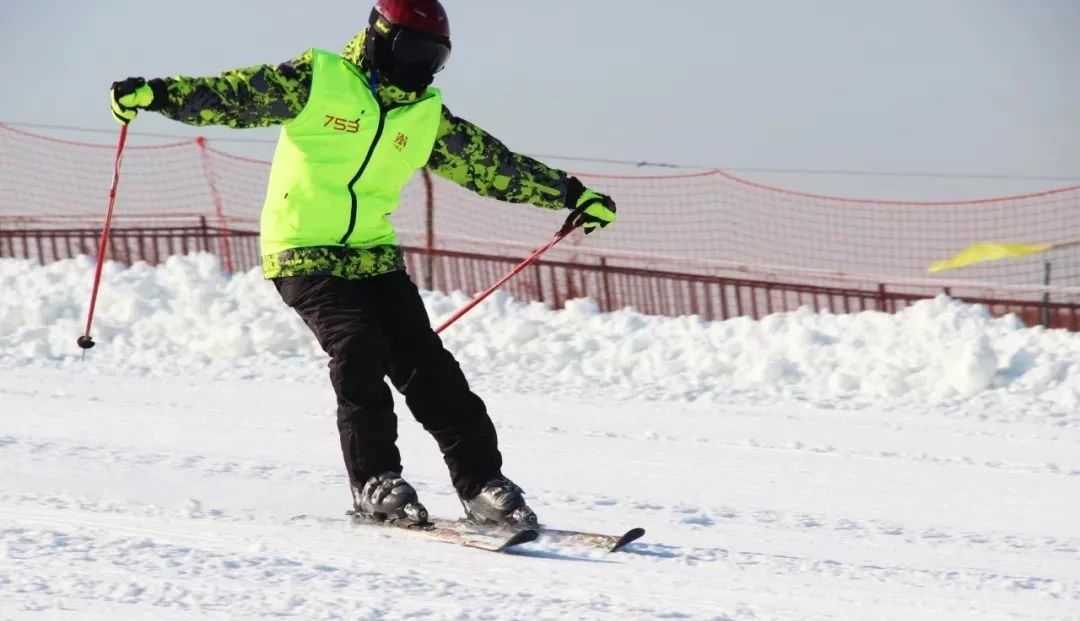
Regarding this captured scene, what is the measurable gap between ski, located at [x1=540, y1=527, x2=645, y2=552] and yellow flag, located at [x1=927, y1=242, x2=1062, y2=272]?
7.80 m

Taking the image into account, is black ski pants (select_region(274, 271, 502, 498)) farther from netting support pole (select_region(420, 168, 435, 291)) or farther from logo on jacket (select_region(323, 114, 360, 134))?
netting support pole (select_region(420, 168, 435, 291))

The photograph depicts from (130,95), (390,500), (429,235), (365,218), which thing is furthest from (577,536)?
(429,235)

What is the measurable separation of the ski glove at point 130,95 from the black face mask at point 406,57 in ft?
2.40

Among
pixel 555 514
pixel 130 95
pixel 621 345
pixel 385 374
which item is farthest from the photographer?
pixel 621 345

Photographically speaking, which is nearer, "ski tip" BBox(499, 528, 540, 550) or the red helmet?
"ski tip" BBox(499, 528, 540, 550)

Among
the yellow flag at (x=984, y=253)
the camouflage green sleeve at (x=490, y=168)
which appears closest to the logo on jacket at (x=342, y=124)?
the camouflage green sleeve at (x=490, y=168)

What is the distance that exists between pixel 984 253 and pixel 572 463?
6.89 metres

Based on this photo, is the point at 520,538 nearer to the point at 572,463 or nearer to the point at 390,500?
the point at 390,500

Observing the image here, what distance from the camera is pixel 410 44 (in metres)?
4.56

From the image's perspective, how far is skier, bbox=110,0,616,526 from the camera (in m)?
4.50

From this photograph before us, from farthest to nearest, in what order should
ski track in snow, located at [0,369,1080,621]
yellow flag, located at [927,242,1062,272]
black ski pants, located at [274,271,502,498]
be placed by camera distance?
yellow flag, located at [927,242,1062,272], black ski pants, located at [274,271,502,498], ski track in snow, located at [0,369,1080,621]

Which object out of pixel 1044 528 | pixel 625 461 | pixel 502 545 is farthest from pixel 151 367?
pixel 1044 528

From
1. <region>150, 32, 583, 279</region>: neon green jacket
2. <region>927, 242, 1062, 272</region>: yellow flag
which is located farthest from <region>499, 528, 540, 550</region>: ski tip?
<region>927, 242, 1062, 272</region>: yellow flag

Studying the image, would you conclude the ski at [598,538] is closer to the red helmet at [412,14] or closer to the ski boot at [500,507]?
the ski boot at [500,507]
